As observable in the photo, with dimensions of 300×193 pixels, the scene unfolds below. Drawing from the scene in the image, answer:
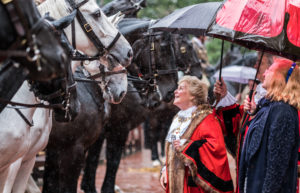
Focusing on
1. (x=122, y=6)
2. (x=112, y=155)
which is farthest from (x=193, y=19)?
(x=112, y=155)

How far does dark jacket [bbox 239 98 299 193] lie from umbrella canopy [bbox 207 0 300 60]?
0.54 meters

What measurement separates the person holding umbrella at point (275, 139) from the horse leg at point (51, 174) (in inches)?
109

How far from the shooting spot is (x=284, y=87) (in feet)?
14.8

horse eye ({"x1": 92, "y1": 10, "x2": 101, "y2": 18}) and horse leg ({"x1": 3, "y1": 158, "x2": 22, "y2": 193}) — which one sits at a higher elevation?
horse eye ({"x1": 92, "y1": 10, "x2": 101, "y2": 18})

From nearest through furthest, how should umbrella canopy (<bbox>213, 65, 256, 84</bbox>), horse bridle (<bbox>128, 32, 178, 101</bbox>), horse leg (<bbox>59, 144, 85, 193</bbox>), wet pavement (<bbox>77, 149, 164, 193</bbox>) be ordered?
horse leg (<bbox>59, 144, 85, 193</bbox>) < horse bridle (<bbox>128, 32, 178, 101</bbox>) < wet pavement (<bbox>77, 149, 164, 193</bbox>) < umbrella canopy (<bbox>213, 65, 256, 84</bbox>)

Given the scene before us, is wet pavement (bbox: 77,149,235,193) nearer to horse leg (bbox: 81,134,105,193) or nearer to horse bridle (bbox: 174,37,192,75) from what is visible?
horse leg (bbox: 81,134,105,193)

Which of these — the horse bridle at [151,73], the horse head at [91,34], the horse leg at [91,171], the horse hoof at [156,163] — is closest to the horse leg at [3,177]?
the horse head at [91,34]

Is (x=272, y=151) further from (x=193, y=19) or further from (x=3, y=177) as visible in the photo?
(x=3, y=177)

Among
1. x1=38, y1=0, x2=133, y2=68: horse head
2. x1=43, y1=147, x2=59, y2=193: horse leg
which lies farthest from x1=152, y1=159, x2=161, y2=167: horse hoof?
x1=38, y1=0, x2=133, y2=68: horse head

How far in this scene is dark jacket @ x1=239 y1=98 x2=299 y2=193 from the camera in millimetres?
4223

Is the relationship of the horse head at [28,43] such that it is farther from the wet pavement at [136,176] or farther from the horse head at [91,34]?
the wet pavement at [136,176]

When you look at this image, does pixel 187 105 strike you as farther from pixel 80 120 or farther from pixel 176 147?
pixel 80 120

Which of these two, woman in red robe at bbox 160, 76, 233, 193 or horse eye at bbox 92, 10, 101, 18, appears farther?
horse eye at bbox 92, 10, 101, 18

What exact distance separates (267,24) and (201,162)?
1572 mm
